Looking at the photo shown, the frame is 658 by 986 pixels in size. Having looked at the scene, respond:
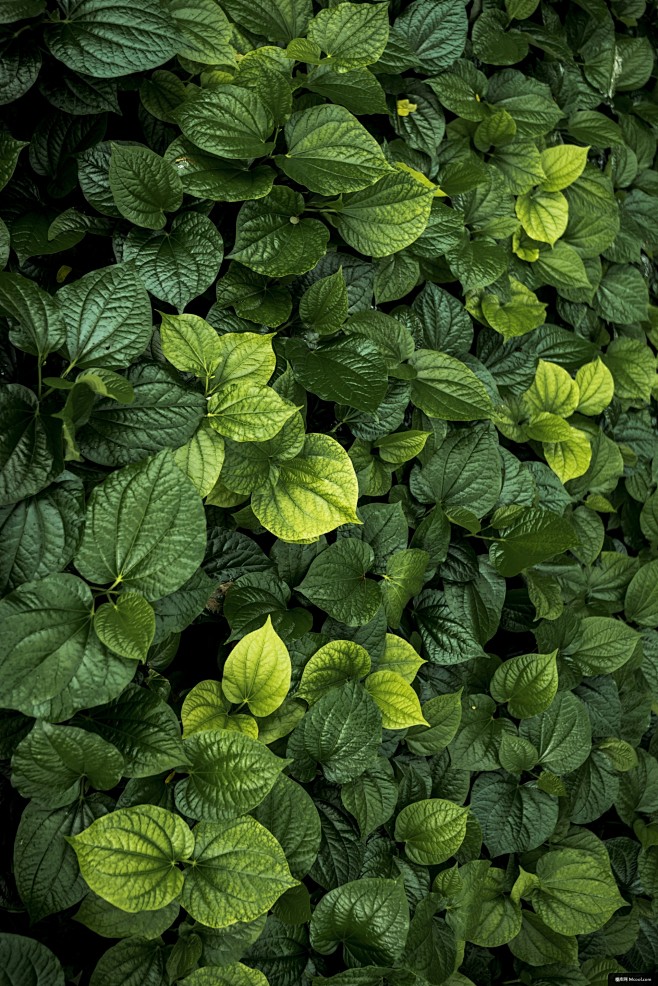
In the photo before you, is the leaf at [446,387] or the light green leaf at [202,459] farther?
the leaf at [446,387]

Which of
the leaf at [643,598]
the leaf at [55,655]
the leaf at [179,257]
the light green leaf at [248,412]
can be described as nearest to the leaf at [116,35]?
the leaf at [179,257]

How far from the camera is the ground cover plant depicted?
2.91ft

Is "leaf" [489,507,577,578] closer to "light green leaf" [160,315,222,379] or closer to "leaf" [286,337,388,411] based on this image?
"leaf" [286,337,388,411]

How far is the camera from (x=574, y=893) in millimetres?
1326

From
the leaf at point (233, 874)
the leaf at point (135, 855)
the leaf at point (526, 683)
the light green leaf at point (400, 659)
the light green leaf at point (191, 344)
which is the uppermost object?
the light green leaf at point (191, 344)

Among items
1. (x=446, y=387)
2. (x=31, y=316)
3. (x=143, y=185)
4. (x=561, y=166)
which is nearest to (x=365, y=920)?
(x=446, y=387)

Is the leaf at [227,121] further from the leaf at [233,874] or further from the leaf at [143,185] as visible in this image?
the leaf at [233,874]

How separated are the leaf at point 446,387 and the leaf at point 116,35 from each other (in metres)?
0.54

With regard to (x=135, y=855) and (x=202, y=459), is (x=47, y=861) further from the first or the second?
(x=202, y=459)

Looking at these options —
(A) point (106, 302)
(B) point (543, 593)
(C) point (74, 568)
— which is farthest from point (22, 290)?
(B) point (543, 593)

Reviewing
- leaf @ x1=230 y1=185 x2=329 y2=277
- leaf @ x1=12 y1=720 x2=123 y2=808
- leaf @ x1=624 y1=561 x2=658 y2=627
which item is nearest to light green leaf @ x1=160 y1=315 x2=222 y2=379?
leaf @ x1=230 y1=185 x2=329 y2=277

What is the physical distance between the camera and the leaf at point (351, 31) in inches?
43.3

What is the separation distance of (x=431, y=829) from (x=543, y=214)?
3.45ft

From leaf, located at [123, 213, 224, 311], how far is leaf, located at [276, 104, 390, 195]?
0.48 ft
